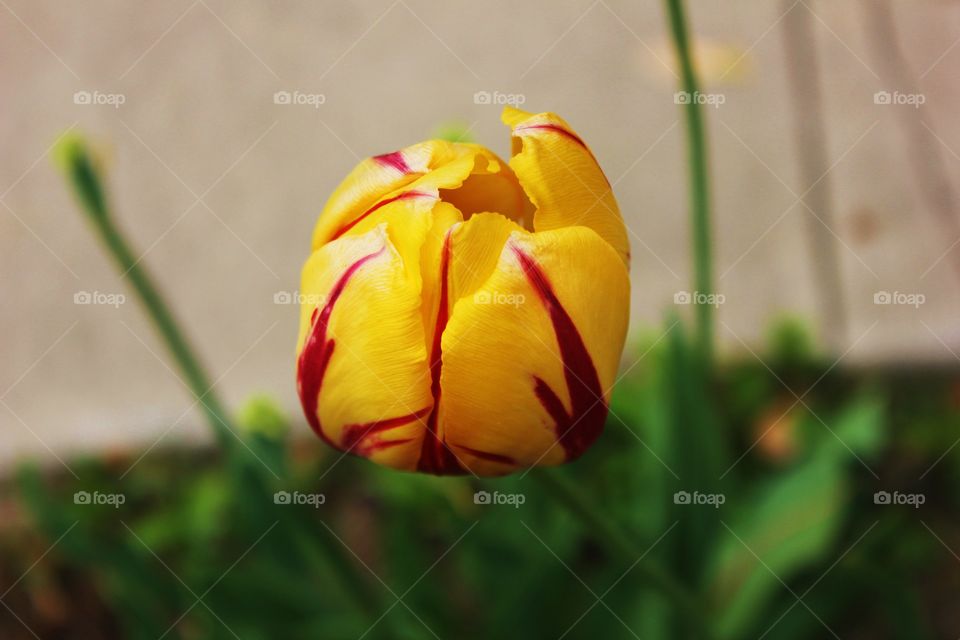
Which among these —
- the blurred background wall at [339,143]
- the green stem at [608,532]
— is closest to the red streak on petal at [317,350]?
the green stem at [608,532]

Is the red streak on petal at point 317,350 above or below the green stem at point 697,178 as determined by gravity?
below

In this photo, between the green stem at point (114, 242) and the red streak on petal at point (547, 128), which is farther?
the green stem at point (114, 242)

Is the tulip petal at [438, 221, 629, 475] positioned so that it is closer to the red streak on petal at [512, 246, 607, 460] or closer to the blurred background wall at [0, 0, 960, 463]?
the red streak on petal at [512, 246, 607, 460]

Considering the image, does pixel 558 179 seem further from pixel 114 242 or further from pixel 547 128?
pixel 114 242

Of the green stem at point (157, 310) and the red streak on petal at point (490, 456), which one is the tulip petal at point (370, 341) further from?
the green stem at point (157, 310)

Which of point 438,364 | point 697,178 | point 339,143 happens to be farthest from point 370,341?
point 339,143
